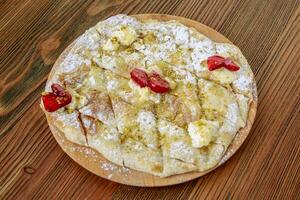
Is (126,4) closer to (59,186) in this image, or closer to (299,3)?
(299,3)

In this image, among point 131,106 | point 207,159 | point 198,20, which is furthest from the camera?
point 198,20

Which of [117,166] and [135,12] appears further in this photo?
[135,12]

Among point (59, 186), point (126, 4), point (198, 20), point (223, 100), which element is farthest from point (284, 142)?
point (126, 4)

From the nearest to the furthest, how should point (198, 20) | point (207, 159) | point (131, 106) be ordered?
point (207, 159) < point (131, 106) < point (198, 20)

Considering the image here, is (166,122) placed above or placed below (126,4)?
below

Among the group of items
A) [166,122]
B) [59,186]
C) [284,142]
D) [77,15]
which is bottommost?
[59,186]

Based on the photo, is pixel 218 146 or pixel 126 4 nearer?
pixel 218 146

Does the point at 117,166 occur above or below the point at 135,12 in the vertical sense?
below
